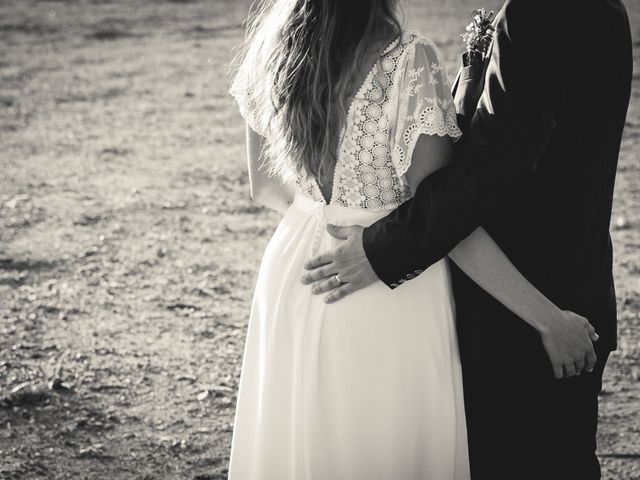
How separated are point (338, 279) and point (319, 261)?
74mm

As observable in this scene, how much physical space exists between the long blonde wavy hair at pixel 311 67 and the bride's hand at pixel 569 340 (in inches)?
24.7

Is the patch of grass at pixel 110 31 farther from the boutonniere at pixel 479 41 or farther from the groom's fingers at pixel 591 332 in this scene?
the groom's fingers at pixel 591 332

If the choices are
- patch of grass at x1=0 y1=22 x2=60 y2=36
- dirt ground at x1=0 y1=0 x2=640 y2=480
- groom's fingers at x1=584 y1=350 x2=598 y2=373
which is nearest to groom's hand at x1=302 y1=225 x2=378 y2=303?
groom's fingers at x1=584 y1=350 x2=598 y2=373

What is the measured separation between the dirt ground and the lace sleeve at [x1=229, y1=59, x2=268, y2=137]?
938mm

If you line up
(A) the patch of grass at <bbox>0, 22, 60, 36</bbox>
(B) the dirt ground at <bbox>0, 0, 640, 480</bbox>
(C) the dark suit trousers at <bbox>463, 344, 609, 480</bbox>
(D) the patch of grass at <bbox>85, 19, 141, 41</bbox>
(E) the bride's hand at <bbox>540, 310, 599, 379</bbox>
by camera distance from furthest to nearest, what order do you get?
(A) the patch of grass at <bbox>0, 22, 60, 36</bbox>
(D) the patch of grass at <bbox>85, 19, 141, 41</bbox>
(B) the dirt ground at <bbox>0, 0, 640, 480</bbox>
(C) the dark suit trousers at <bbox>463, 344, 609, 480</bbox>
(E) the bride's hand at <bbox>540, 310, 599, 379</bbox>

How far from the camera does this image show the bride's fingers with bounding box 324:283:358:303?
1952mm

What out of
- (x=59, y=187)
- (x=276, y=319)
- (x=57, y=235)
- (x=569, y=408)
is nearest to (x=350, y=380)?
(x=276, y=319)

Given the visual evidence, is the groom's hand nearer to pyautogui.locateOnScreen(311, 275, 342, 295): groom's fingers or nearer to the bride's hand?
pyautogui.locateOnScreen(311, 275, 342, 295): groom's fingers

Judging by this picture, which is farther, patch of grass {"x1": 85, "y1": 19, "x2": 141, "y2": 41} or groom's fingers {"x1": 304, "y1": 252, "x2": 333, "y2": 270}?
patch of grass {"x1": 85, "y1": 19, "x2": 141, "y2": 41}

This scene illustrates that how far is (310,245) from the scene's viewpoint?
6.80 feet

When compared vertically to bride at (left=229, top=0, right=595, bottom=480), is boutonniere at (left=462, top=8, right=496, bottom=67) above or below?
above

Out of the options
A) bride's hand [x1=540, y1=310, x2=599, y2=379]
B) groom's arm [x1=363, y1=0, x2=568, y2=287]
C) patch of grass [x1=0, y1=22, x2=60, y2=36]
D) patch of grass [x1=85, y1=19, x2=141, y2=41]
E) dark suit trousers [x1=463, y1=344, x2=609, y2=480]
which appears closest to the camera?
groom's arm [x1=363, y1=0, x2=568, y2=287]

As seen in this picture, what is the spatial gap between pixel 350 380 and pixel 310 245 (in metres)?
0.35

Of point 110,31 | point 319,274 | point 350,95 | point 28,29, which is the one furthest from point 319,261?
point 28,29
